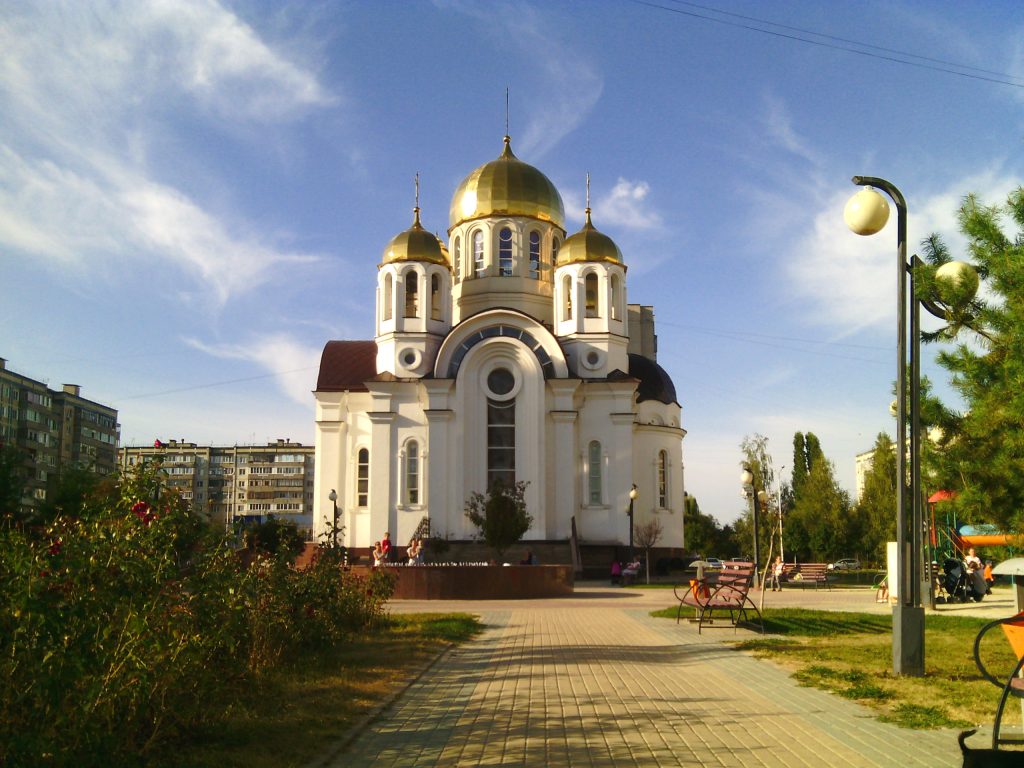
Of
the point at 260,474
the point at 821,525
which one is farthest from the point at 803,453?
the point at 260,474

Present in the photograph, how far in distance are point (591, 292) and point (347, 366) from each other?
36.0 ft

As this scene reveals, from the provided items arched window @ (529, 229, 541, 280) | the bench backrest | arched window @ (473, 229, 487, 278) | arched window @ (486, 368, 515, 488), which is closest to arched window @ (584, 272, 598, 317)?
arched window @ (529, 229, 541, 280)

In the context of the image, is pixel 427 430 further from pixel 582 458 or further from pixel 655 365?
pixel 655 365

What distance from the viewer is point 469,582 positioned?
81.4ft

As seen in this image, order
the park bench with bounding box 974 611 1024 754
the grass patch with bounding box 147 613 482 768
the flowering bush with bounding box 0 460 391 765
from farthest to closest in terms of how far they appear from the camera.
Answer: the grass patch with bounding box 147 613 482 768
the flowering bush with bounding box 0 460 391 765
the park bench with bounding box 974 611 1024 754

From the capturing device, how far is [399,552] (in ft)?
126

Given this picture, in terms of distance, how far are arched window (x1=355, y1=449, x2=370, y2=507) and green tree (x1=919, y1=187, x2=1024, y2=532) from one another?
1250 inches

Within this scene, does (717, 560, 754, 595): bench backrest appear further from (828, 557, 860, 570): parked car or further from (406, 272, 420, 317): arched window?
(828, 557, 860, 570): parked car

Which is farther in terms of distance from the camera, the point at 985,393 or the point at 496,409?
the point at 496,409

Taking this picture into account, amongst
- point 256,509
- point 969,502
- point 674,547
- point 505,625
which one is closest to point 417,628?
point 505,625

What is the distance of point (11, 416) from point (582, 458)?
4818 cm

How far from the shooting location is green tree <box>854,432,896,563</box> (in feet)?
156

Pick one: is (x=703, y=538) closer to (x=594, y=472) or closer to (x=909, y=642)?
(x=594, y=472)

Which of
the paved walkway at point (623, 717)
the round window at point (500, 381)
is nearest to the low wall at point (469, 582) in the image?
the paved walkway at point (623, 717)
